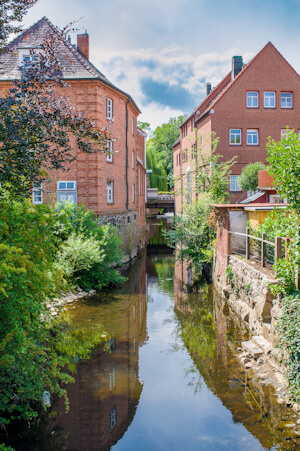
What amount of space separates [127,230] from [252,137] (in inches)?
425

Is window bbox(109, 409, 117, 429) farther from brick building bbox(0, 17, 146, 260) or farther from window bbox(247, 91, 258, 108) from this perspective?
window bbox(247, 91, 258, 108)

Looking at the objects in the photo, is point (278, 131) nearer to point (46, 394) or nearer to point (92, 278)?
point (92, 278)

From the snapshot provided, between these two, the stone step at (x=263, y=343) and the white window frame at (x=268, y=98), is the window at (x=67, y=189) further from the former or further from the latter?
the white window frame at (x=268, y=98)

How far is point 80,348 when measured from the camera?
10617 millimetres

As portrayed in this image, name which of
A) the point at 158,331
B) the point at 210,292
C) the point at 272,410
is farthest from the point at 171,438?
the point at 210,292

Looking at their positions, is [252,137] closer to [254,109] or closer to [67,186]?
[254,109]

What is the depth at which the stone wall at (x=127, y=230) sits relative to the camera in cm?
2380

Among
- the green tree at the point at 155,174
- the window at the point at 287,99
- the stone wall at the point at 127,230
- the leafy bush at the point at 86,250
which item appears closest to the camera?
the leafy bush at the point at 86,250

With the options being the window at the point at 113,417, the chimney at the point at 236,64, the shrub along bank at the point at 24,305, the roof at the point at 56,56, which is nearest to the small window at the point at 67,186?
the roof at the point at 56,56

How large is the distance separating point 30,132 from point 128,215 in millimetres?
20074

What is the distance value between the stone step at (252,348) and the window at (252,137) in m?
20.3

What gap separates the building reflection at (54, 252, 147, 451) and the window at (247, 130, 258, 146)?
1827cm

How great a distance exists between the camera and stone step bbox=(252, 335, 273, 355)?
9.07 metres

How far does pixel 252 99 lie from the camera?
91.2 ft
